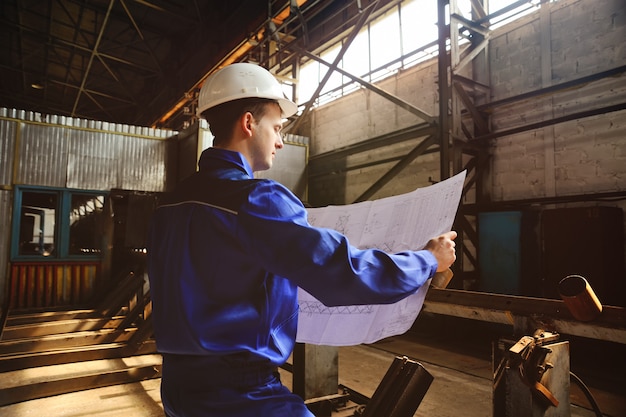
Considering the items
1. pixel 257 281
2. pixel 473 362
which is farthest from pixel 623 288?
pixel 257 281

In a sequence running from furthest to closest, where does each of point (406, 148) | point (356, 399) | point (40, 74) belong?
1. point (40, 74)
2. point (406, 148)
3. point (356, 399)

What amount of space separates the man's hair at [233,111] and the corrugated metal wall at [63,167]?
8360 mm

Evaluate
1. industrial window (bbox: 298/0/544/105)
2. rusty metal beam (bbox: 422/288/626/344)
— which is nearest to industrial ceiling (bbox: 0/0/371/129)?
industrial window (bbox: 298/0/544/105)

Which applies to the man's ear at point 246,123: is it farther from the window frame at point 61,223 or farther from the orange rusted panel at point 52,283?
the orange rusted panel at point 52,283

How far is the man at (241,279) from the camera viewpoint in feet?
3.24

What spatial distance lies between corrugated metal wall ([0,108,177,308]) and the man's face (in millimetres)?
8421

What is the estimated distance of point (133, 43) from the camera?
11.0 m

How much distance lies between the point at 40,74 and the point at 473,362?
595 inches

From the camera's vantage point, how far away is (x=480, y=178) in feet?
22.5

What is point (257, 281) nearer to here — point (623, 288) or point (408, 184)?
point (623, 288)

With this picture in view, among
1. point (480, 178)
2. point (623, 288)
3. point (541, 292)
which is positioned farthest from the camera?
point (480, 178)

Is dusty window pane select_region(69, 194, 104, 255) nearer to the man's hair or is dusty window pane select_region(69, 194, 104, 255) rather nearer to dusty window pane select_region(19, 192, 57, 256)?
dusty window pane select_region(19, 192, 57, 256)

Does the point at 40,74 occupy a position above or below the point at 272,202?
above

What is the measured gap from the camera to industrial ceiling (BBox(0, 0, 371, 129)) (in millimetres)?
8539
